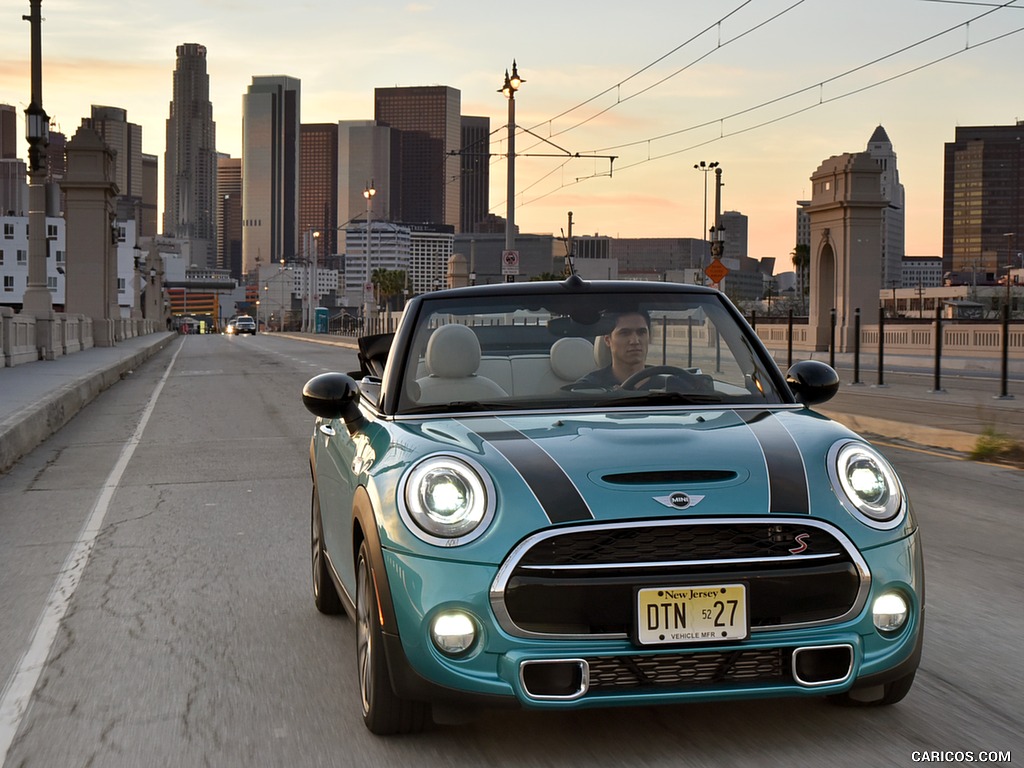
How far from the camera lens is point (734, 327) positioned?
536cm

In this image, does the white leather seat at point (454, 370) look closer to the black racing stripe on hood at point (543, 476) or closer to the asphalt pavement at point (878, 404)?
the black racing stripe on hood at point (543, 476)

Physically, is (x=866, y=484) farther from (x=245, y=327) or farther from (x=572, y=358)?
(x=245, y=327)

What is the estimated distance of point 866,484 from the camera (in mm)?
3947

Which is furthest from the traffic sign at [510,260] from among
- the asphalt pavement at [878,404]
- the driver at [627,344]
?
the driver at [627,344]

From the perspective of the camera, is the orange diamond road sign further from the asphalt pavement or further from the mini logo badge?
the mini logo badge

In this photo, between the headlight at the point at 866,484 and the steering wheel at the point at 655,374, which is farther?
the steering wheel at the point at 655,374

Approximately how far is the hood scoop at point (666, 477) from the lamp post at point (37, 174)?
95.3 feet

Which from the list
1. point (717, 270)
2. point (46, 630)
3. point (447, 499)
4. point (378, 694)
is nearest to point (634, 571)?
point (447, 499)

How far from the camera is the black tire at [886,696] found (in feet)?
13.4

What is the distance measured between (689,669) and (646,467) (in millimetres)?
597

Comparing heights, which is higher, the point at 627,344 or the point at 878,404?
the point at 627,344

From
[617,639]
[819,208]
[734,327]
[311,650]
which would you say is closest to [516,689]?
[617,639]

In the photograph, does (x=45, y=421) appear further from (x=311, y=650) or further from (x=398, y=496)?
(x=398, y=496)

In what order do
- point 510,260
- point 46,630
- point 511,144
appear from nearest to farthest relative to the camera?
1. point 46,630
2. point 510,260
3. point 511,144
